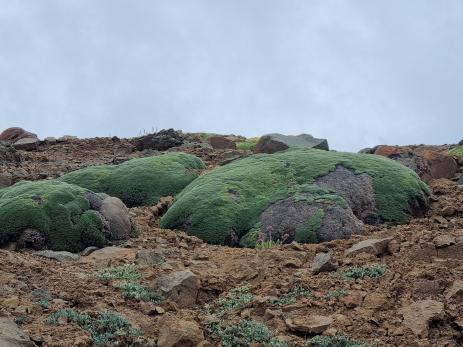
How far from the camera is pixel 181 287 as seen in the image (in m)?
8.63

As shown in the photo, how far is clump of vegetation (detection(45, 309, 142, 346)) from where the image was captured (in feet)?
23.2

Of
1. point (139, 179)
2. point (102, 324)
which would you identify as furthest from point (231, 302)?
point (139, 179)

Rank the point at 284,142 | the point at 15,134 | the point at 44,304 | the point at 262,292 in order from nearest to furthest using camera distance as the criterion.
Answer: the point at 44,304, the point at 262,292, the point at 284,142, the point at 15,134

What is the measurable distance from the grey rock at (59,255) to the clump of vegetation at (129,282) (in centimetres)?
135

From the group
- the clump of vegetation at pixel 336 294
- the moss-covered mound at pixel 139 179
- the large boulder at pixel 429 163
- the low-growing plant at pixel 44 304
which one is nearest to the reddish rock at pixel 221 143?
the moss-covered mound at pixel 139 179

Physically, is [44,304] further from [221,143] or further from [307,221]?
[221,143]

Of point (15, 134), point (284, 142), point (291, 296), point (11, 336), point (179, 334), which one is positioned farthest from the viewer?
point (15, 134)

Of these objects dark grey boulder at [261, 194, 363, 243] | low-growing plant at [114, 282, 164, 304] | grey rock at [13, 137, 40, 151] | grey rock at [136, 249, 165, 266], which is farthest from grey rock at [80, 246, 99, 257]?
grey rock at [13, 137, 40, 151]

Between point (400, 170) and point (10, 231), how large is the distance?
9.04m

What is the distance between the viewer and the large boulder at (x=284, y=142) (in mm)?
21219

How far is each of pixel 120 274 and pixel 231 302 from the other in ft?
6.15

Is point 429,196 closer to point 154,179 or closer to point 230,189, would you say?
point 230,189

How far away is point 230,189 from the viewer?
14578 millimetres

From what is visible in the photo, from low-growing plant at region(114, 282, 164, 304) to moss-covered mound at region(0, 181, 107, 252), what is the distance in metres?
3.74
